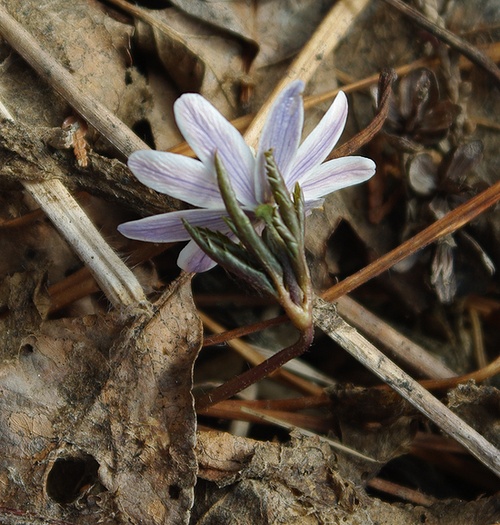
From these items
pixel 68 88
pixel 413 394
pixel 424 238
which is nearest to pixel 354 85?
pixel 424 238

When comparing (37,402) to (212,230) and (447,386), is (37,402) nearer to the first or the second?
(212,230)

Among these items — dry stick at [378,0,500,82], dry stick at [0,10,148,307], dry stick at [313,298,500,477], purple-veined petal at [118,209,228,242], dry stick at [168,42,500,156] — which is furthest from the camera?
dry stick at [378,0,500,82]

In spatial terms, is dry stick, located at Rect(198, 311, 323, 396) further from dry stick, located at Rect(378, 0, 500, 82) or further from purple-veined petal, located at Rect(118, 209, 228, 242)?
dry stick, located at Rect(378, 0, 500, 82)

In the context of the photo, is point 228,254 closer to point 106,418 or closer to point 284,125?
point 284,125

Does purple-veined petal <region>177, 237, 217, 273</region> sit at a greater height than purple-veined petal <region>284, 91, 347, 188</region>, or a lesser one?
lesser

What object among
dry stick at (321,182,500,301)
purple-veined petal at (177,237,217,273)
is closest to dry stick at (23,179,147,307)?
purple-veined petal at (177,237,217,273)

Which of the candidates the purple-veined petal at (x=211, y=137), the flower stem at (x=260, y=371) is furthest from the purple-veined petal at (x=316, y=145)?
the flower stem at (x=260, y=371)

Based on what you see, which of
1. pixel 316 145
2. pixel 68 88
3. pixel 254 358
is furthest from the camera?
pixel 254 358

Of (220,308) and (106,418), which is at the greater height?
(220,308)
